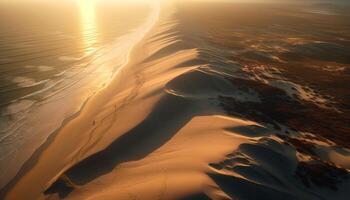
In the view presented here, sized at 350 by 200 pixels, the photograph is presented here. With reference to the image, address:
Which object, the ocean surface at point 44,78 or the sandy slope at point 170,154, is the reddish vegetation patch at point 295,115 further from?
the ocean surface at point 44,78

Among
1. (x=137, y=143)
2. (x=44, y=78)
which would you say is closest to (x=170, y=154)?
(x=137, y=143)

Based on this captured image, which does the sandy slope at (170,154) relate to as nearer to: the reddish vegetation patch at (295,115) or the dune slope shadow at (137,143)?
the dune slope shadow at (137,143)

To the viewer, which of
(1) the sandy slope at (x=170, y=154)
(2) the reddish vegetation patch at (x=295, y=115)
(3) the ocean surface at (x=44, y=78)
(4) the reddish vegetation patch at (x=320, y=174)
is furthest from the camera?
(3) the ocean surface at (x=44, y=78)

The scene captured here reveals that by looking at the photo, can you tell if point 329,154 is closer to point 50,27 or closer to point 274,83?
point 274,83

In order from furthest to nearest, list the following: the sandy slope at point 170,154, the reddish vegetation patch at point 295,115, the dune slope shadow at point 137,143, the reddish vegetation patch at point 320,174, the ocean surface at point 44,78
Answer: the ocean surface at point 44,78
the reddish vegetation patch at point 295,115
the dune slope shadow at point 137,143
the reddish vegetation patch at point 320,174
the sandy slope at point 170,154

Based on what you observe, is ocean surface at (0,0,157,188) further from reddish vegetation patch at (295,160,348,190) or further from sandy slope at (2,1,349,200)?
reddish vegetation patch at (295,160,348,190)

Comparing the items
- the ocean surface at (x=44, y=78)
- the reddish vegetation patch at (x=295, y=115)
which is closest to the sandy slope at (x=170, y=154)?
the reddish vegetation patch at (x=295, y=115)

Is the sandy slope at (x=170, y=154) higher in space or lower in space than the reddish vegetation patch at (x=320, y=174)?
higher

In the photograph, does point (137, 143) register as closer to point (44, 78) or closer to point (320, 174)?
point (320, 174)

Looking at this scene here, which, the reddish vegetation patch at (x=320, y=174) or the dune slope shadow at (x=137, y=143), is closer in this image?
the reddish vegetation patch at (x=320, y=174)
